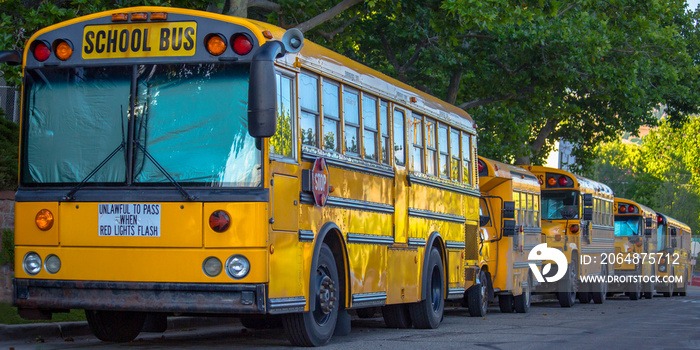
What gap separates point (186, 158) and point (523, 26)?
16.7 m

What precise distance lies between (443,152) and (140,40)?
6.43 meters

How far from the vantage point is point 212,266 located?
8672 millimetres

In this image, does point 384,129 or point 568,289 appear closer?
point 384,129

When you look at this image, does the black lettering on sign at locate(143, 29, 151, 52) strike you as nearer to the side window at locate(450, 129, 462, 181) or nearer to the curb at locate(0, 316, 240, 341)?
the curb at locate(0, 316, 240, 341)

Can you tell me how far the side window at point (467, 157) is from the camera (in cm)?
1575

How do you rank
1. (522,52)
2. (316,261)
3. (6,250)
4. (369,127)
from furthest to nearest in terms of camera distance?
(522,52)
(6,250)
(369,127)
(316,261)

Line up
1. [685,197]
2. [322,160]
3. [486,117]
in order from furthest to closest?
[685,197], [486,117], [322,160]

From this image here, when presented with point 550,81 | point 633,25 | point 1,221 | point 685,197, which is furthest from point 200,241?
point 685,197

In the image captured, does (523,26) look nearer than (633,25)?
Yes

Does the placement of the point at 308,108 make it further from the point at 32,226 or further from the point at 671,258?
the point at 671,258

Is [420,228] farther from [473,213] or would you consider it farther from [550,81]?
[550,81]

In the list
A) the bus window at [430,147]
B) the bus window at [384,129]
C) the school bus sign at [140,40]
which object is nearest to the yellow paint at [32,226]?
the school bus sign at [140,40]

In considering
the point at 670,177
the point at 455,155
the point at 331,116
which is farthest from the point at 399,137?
the point at 670,177

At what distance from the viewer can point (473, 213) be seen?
53.8ft
